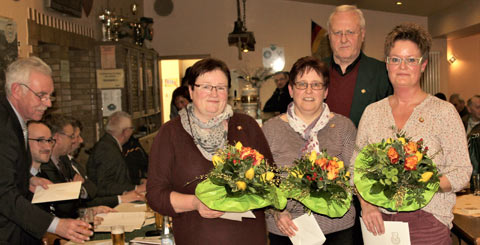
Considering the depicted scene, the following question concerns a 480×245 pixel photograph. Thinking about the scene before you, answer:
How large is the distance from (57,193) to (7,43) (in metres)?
2.45

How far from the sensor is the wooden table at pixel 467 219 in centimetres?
319

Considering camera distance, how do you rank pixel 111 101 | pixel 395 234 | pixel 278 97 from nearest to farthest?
pixel 395 234 → pixel 278 97 → pixel 111 101

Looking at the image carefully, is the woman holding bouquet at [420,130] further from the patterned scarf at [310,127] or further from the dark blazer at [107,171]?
the dark blazer at [107,171]

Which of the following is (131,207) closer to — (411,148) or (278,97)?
(411,148)

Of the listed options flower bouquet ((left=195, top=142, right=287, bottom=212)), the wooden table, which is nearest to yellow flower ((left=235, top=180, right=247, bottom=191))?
flower bouquet ((left=195, top=142, right=287, bottom=212))

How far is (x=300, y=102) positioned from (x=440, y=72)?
1234 cm

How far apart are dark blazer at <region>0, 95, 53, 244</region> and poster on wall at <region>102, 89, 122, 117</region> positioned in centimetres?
484

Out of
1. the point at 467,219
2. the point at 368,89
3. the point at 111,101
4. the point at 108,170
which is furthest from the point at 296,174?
the point at 111,101

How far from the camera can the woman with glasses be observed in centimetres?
254

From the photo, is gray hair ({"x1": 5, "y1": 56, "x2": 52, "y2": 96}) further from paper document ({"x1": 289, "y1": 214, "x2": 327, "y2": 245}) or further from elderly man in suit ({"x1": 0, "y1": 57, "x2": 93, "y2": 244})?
paper document ({"x1": 289, "y1": 214, "x2": 327, "y2": 245})

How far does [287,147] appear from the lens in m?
2.61

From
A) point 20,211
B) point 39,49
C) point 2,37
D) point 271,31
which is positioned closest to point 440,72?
point 271,31

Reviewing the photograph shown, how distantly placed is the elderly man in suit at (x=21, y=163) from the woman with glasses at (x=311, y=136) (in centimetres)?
115

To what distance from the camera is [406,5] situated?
11.6m
